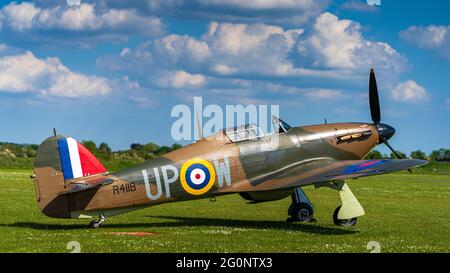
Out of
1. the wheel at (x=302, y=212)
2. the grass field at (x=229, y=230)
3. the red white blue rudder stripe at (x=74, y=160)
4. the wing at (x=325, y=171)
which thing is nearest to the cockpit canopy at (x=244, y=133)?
the wing at (x=325, y=171)

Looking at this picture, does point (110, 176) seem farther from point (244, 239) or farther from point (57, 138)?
point (244, 239)

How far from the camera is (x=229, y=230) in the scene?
16000mm

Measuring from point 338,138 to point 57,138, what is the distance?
7.26 m

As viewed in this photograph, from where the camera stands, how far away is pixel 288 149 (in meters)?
17.5

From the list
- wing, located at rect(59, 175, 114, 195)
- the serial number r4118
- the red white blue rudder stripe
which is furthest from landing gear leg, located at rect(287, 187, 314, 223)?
the red white blue rudder stripe

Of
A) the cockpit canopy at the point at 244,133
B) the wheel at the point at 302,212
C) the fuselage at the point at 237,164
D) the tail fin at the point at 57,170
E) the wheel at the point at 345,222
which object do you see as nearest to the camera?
the tail fin at the point at 57,170

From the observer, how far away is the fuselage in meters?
15.5

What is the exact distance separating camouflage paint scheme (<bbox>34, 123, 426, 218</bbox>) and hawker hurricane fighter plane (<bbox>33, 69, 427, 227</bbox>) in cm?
2

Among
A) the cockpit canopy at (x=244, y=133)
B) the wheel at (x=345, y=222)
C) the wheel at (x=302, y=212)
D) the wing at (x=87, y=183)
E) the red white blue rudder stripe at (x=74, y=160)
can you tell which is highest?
the cockpit canopy at (x=244, y=133)

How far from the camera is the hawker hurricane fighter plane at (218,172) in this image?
15422mm

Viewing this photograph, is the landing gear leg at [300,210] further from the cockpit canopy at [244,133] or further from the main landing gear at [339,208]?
the cockpit canopy at [244,133]

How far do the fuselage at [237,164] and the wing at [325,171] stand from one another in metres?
0.02

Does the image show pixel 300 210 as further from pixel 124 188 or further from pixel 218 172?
pixel 124 188
